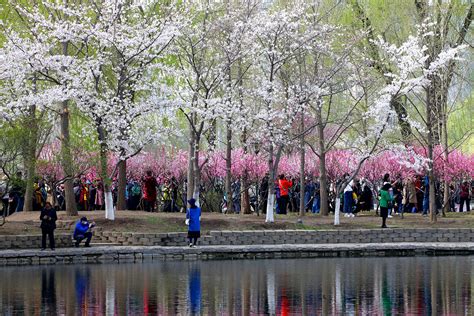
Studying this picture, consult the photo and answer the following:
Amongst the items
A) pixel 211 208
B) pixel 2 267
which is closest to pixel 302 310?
pixel 2 267

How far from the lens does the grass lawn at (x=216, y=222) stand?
1268 inches

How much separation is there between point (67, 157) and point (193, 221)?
5.67m

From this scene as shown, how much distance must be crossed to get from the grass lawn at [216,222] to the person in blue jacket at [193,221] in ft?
6.82

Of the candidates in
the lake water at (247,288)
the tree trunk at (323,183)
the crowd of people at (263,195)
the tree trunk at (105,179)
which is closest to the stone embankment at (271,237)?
the tree trunk at (105,179)

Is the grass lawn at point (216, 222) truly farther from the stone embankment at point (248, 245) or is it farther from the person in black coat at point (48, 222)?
the person in black coat at point (48, 222)

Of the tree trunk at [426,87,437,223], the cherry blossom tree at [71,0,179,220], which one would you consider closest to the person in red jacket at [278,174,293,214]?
the tree trunk at [426,87,437,223]

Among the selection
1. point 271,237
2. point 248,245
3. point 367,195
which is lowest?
point 248,245

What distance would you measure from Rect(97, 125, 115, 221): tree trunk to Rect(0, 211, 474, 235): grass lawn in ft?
0.95

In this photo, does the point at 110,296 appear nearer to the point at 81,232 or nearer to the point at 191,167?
the point at 81,232

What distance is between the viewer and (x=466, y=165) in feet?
154

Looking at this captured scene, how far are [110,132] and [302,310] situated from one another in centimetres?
1854

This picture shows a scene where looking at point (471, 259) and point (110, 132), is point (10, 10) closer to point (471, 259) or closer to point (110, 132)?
point (110, 132)

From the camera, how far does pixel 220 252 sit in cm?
2988

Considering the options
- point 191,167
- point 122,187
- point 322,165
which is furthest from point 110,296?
point 322,165
